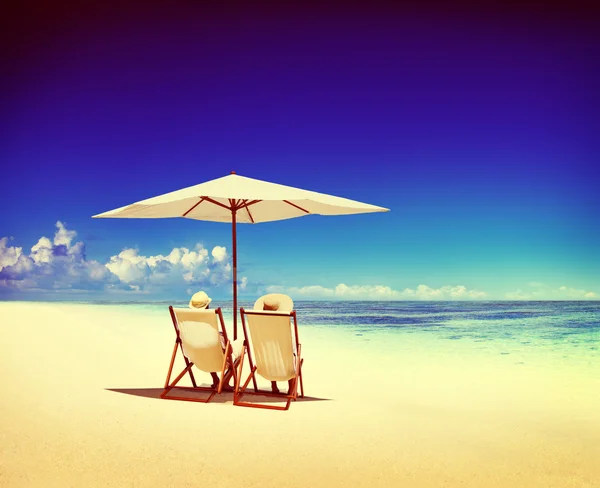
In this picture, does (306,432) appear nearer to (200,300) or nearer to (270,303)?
(270,303)

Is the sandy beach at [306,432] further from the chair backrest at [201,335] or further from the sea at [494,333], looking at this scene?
the sea at [494,333]

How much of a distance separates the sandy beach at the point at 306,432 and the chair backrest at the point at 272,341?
415 millimetres

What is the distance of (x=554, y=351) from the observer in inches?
446

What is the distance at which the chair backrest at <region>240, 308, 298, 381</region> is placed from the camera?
4.49m

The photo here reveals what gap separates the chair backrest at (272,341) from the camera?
4.49 m

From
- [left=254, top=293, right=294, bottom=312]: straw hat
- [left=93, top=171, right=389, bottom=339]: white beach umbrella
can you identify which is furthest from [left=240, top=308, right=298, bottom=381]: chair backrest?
[left=93, top=171, right=389, bottom=339]: white beach umbrella

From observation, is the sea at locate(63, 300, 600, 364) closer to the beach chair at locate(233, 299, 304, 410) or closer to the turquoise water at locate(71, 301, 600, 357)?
the turquoise water at locate(71, 301, 600, 357)

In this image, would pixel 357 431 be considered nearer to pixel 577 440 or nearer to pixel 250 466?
pixel 250 466

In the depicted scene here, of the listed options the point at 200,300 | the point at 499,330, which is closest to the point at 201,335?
the point at 200,300

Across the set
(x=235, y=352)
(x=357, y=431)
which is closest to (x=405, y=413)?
(x=357, y=431)

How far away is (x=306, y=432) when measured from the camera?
12.7 ft

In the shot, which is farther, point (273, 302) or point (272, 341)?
point (273, 302)

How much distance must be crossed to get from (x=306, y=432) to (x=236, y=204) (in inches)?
107

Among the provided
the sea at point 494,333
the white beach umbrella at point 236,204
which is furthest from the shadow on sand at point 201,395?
the sea at point 494,333
